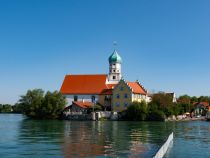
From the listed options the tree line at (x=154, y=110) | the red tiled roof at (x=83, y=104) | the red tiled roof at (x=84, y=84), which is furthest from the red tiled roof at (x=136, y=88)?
the red tiled roof at (x=83, y=104)

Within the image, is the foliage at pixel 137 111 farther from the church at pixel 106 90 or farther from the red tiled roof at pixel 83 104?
the red tiled roof at pixel 83 104

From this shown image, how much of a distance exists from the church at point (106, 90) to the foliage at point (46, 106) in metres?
4.09

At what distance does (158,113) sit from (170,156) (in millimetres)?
69084

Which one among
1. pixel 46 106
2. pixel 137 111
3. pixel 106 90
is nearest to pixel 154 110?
pixel 137 111

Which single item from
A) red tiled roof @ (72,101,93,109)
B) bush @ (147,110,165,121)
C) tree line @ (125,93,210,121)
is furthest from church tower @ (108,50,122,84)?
bush @ (147,110,165,121)

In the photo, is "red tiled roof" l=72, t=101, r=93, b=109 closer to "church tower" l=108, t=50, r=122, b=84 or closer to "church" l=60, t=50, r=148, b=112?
"church" l=60, t=50, r=148, b=112

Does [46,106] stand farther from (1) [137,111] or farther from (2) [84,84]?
(1) [137,111]

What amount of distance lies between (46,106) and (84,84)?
16.5 metres

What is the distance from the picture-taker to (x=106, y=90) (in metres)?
113

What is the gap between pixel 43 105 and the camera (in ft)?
351

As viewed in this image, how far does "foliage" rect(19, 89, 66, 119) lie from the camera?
347ft

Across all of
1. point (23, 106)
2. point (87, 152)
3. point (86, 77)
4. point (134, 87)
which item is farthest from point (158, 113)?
point (87, 152)

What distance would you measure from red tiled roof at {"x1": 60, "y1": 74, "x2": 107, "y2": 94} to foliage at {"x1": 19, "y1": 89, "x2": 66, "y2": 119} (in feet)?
28.1

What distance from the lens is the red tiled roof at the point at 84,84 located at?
115188 millimetres
